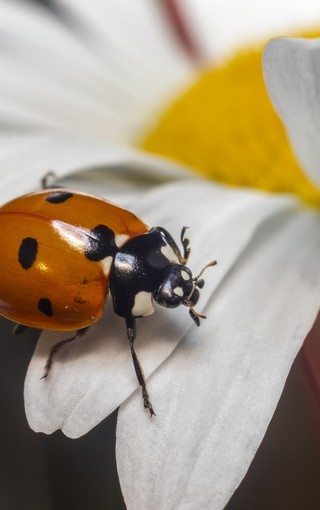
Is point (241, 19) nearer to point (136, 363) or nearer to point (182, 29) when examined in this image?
point (182, 29)

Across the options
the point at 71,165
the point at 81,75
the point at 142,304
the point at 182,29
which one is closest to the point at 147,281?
the point at 142,304

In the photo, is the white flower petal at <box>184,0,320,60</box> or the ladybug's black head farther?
the white flower petal at <box>184,0,320,60</box>

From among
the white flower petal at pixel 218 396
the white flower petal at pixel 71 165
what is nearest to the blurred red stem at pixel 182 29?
the white flower petal at pixel 71 165

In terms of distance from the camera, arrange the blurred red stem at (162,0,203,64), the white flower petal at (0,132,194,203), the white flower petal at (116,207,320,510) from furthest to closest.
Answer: the blurred red stem at (162,0,203,64)
the white flower petal at (0,132,194,203)
the white flower petal at (116,207,320,510)

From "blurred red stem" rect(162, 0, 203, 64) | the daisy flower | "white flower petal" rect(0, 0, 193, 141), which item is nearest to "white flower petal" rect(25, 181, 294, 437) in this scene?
the daisy flower

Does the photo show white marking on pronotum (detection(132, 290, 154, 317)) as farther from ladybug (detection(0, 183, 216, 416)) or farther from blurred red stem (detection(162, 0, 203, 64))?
blurred red stem (detection(162, 0, 203, 64))

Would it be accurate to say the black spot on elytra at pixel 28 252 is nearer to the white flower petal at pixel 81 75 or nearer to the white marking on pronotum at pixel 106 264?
the white marking on pronotum at pixel 106 264
